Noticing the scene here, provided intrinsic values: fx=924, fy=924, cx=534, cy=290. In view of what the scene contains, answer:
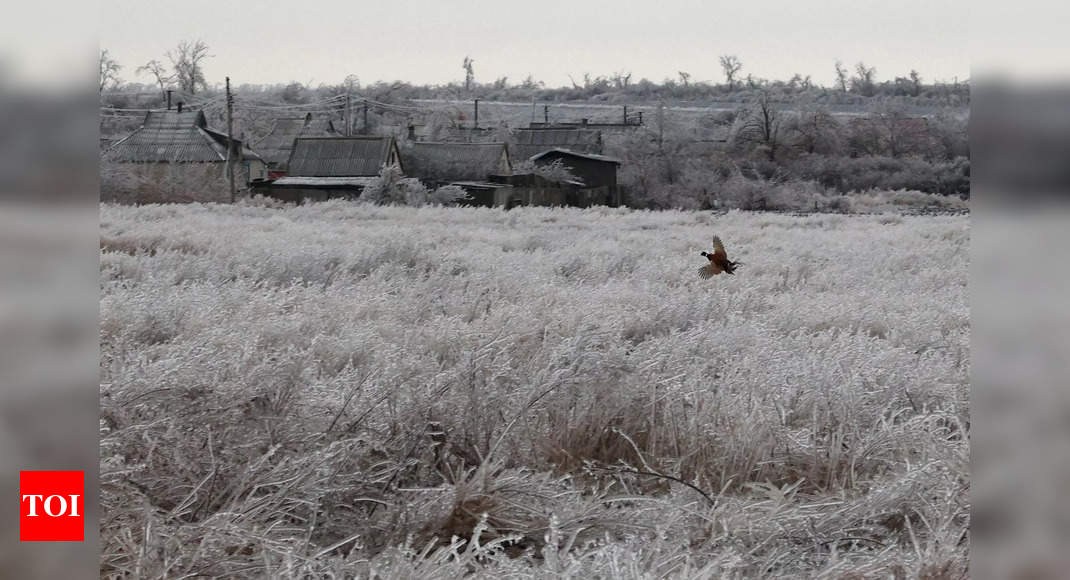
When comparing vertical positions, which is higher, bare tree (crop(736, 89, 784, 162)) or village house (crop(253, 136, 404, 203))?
bare tree (crop(736, 89, 784, 162))

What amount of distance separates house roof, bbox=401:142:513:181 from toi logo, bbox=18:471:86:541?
15.8 m

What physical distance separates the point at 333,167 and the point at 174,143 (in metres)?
3.13

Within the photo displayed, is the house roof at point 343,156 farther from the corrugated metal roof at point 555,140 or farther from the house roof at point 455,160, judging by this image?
→ the corrugated metal roof at point 555,140

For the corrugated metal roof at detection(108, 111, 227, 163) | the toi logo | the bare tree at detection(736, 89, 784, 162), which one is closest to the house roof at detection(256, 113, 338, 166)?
the corrugated metal roof at detection(108, 111, 227, 163)

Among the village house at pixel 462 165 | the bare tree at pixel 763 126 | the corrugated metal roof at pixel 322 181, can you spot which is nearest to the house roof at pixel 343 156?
the corrugated metal roof at pixel 322 181

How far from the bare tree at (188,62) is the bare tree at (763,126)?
1127 cm

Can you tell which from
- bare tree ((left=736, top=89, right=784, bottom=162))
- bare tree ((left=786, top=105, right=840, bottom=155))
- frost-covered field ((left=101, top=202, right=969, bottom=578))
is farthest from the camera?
bare tree ((left=786, top=105, right=840, bottom=155))

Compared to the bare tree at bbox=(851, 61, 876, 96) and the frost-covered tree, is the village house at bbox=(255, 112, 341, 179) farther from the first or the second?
the bare tree at bbox=(851, 61, 876, 96)

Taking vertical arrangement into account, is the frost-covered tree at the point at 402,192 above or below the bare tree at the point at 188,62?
below

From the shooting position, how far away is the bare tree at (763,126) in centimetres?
2030

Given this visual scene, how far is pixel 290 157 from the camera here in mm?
17094

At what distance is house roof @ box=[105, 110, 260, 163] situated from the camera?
54.1ft

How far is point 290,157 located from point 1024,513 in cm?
1733

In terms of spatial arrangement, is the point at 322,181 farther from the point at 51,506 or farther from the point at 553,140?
the point at 51,506
